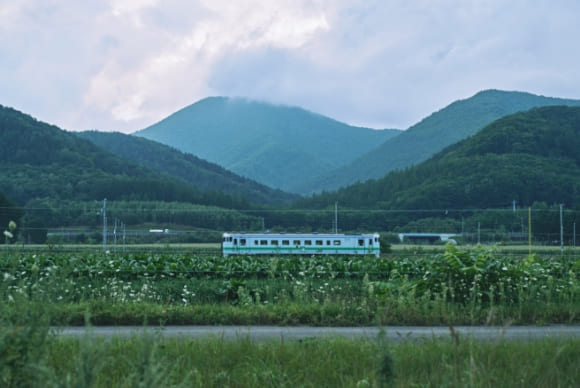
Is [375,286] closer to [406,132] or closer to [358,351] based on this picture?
[358,351]

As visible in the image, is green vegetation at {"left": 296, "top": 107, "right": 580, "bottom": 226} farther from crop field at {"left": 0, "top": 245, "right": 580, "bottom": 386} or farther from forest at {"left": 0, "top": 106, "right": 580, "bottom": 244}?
crop field at {"left": 0, "top": 245, "right": 580, "bottom": 386}

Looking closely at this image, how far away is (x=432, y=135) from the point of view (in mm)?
137500

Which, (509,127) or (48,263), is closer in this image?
(48,263)

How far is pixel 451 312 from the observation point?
870 cm

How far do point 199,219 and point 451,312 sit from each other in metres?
→ 22.1

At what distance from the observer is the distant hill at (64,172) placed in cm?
5466

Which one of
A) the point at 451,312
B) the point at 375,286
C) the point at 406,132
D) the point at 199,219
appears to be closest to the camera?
the point at 451,312

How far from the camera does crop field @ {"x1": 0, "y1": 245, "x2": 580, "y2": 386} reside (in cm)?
376

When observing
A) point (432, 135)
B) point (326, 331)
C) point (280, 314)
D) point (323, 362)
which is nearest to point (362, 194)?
point (280, 314)

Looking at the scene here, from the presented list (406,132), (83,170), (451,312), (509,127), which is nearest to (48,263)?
(451,312)

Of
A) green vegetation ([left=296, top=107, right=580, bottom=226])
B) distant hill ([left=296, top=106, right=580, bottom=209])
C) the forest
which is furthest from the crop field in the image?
distant hill ([left=296, top=106, right=580, bottom=209])

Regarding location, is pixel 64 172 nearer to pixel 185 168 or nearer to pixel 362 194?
pixel 362 194

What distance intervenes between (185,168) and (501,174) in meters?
83.7

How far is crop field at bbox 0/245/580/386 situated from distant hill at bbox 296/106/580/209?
33.5 m
